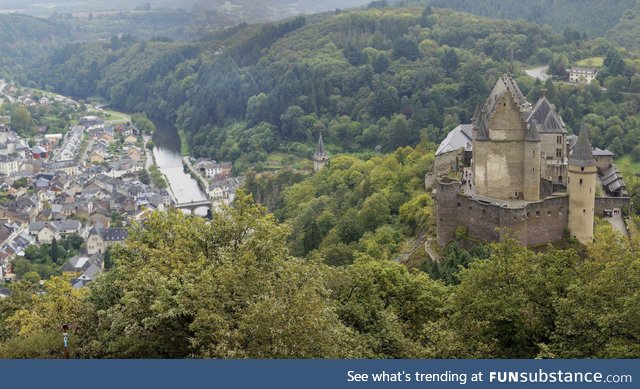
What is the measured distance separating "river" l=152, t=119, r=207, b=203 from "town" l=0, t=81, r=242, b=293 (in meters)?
0.74

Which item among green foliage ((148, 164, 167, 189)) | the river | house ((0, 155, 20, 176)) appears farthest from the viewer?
house ((0, 155, 20, 176))

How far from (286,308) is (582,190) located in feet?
48.7

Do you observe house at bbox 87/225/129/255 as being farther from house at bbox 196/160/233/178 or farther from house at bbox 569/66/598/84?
house at bbox 569/66/598/84

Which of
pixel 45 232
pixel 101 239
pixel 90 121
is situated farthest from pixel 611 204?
pixel 90 121

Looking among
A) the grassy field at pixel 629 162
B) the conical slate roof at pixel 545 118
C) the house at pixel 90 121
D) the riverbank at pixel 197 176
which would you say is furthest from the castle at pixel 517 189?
the house at pixel 90 121

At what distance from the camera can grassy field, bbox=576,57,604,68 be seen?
7536 centimetres

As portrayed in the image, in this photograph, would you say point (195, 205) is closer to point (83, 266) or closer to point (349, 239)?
point (83, 266)

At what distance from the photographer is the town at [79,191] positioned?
5169 centimetres

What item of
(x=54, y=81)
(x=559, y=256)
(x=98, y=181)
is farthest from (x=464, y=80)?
(x=54, y=81)

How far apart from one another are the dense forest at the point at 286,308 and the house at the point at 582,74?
2087 inches

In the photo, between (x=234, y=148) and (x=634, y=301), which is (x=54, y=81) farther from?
(x=634, y=301)

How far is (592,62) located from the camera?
76125 mm

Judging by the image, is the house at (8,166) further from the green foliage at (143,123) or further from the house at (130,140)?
the green foliage at (143,123)

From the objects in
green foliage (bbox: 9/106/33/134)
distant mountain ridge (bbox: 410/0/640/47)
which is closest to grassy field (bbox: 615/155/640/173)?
distant mountain ridge (bbox: 410/0/640/47)
